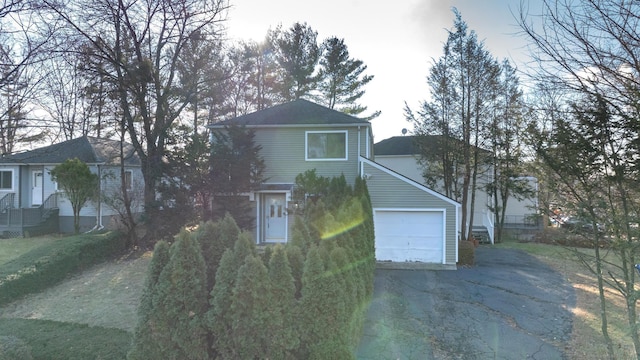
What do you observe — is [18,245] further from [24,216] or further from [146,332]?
[146,332]

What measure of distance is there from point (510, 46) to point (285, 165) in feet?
34.7

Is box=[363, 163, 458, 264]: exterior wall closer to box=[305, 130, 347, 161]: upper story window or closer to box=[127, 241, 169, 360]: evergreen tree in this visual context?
box=[305, 130, 347, 161]: upper story window

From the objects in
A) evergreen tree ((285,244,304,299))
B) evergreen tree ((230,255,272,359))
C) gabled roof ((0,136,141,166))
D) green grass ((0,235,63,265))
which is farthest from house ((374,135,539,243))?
green grass ((0,235,63,265))

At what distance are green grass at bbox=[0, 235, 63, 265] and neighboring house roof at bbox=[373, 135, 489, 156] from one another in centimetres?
1750

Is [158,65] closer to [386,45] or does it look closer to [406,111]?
[386,45]

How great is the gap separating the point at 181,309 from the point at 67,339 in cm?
329

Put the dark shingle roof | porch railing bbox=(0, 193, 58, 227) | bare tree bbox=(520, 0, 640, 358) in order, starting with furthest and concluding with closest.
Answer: the dark shingle roof, porch railing bbox=(0, 193, 58, 227), bare tree bbox=(520, 0, 640, 358)

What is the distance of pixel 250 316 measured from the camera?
3.66m

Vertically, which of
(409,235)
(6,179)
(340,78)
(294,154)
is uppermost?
(340,78)

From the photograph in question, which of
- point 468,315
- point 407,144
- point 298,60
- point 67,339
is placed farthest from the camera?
point 298,60

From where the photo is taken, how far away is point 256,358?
3689 millimetres

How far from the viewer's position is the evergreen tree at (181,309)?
3.69 meters

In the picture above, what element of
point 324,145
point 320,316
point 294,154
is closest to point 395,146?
point 324,145

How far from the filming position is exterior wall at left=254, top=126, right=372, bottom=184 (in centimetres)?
1359
